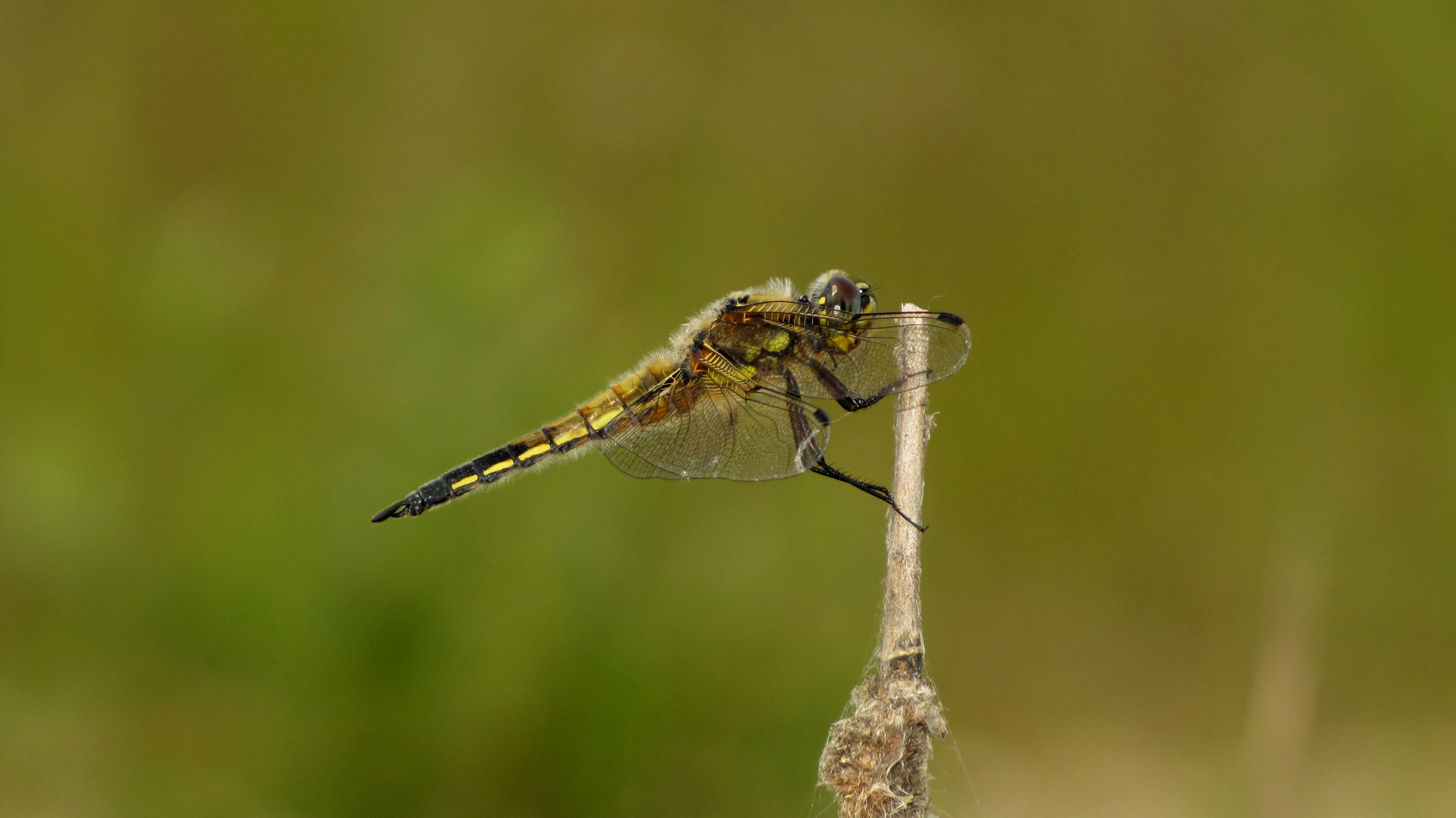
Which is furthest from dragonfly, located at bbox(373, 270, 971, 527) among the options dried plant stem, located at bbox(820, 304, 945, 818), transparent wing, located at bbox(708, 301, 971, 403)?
dried plant stem, located at bbox(820, 304, 945, 818)

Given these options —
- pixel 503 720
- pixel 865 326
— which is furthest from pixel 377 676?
pixel 865 326

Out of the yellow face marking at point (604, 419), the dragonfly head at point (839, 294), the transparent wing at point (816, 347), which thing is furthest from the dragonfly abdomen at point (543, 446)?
the dragonfly head at point (839, 294)

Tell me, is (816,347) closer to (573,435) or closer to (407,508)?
(573,435)

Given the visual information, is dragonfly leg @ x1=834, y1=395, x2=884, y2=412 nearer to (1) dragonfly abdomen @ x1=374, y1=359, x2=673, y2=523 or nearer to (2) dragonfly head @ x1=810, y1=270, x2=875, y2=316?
(2) dragonfly head @ x1=810, y1=270, x2=875, y2=316

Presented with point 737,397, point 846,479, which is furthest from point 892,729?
point 737,397

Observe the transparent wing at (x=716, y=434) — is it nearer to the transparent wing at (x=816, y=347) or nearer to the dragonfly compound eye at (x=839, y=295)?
the transparent wing at (x=816, y=347)

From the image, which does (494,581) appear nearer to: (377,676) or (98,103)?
(377,676)
